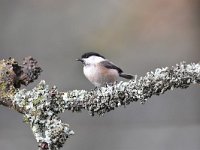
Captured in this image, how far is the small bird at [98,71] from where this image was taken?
1.58m

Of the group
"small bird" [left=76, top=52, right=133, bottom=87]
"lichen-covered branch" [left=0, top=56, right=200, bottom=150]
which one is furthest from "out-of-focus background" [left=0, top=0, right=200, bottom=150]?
"lichen-covered branch" [left=0, top=56, right=200, bottom=150]

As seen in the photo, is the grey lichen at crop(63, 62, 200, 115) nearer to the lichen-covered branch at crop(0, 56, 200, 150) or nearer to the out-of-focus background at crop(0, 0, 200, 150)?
the lichen-covered branch at crop(0, 56, 200, 150)

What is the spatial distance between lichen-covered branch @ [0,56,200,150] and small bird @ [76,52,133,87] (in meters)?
0.67

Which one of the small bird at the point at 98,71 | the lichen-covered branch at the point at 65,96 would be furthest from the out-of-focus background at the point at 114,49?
the lichen-covered branch at the point at 65,96

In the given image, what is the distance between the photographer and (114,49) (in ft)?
8.86

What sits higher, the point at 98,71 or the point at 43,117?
the point at 98,71

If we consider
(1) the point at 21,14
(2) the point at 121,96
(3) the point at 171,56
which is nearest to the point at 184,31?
(3) the point at 171,56

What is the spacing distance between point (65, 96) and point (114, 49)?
1.85m

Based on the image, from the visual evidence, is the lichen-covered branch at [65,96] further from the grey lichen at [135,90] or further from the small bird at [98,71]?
the small bird at [98,71]

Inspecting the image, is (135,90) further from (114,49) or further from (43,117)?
(114,49)

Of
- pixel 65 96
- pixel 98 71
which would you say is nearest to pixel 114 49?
pixel 98 71

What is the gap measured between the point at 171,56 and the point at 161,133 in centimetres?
40

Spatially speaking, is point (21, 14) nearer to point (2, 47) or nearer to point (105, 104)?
point (2, 47)

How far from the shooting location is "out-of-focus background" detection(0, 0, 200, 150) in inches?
107
